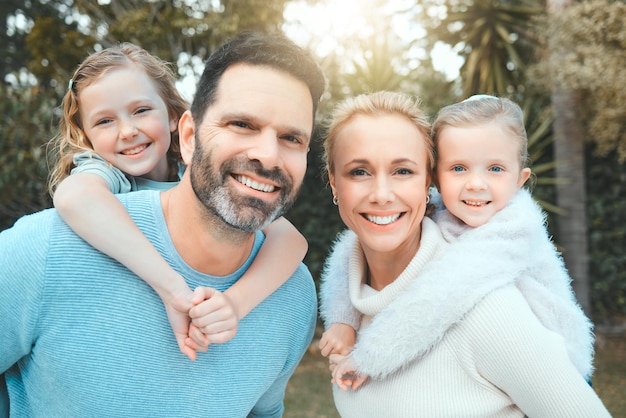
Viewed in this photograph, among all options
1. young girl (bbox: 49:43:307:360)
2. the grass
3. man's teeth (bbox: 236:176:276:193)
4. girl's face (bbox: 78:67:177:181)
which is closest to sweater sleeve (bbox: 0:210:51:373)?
young girl (bbox: 49:43:307:360)

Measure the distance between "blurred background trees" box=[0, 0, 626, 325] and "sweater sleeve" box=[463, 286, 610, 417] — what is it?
6827 millimetres

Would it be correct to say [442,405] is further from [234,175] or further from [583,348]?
[234,175]

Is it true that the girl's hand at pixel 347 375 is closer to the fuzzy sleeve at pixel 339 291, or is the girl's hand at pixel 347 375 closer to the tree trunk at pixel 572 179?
the fuzzy sleeve at pixel 339 291

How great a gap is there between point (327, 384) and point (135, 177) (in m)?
5.08

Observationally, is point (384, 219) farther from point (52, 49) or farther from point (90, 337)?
point (52, 49)

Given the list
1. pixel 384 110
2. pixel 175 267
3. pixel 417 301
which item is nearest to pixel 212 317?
pixel 175 267

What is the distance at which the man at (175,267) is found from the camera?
1.85 meters

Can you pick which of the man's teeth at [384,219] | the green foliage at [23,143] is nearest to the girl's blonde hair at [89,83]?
the man's teeth at [384,219]

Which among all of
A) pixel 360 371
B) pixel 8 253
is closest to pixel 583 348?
pixel 360 371

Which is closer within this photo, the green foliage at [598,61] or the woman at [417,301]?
the woman at [417,301]

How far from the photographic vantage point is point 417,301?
188 centimetres

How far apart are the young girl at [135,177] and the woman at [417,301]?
0.39 metres

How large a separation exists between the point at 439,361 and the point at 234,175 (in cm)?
98

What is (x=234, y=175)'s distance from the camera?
6.32ft
